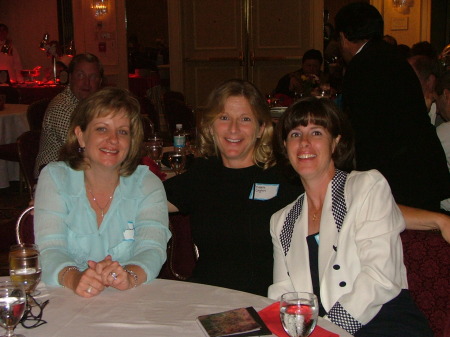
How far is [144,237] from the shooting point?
2.32m

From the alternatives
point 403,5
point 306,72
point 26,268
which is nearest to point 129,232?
point 26,268

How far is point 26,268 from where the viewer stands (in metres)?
1.90

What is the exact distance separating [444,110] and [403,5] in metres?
8.23

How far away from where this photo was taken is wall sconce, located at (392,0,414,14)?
38.5 ft

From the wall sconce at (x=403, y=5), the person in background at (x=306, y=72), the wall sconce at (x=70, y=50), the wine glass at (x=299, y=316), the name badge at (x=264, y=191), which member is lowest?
the wine glass at (x=299, y=316)

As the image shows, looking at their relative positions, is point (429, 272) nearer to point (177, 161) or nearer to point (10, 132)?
point (177, 161)

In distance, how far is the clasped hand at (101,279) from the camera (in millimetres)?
1927

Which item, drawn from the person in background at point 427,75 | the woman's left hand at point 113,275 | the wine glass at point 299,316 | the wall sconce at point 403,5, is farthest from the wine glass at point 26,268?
the wall sconce at point 403,5

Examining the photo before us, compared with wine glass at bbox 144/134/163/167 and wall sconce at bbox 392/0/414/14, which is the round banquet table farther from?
wall sconce at bbox 392/0/414/14

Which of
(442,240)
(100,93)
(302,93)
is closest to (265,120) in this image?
(100,93)

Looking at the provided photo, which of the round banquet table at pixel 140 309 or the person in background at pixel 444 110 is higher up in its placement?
the person in background at pixel 444 110

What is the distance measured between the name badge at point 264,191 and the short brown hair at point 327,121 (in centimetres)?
23

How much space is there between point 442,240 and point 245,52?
27.5ft

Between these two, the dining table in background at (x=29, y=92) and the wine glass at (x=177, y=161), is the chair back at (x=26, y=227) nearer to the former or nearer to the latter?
the wine glass at (x=177, y=161)
